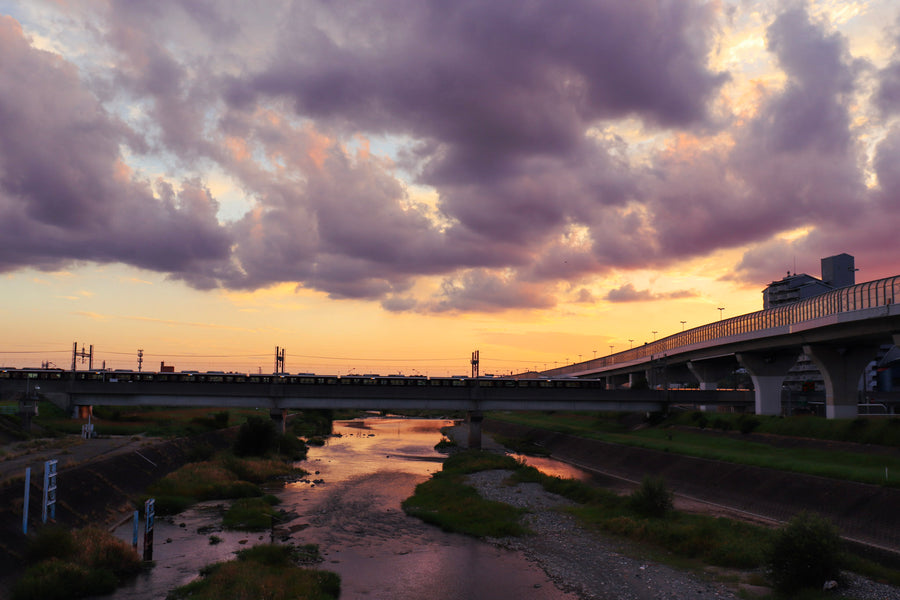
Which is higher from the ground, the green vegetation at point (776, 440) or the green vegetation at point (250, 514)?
the green vegetation at point (776, 440)

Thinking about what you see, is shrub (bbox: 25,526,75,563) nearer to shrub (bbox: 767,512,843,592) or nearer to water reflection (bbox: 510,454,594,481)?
shrub (bbox: 767,512,843,592)

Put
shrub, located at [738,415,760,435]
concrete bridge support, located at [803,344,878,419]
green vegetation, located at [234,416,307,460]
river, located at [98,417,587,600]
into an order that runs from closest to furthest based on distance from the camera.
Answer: river, located at [98,417,587,600], concrete bridge support, located at [803,344,878,419], shrub, located at [738,415,760,435], green vegetation, located at [234,416,307,460]

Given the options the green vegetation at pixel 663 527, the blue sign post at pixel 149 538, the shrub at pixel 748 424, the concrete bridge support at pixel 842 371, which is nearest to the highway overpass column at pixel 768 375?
the shrub at pixel 748 424

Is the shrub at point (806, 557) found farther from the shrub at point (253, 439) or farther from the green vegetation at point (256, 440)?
the shrub at point (253, 439)

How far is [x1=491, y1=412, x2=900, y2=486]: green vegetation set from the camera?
48.3m

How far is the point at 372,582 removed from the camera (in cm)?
3164

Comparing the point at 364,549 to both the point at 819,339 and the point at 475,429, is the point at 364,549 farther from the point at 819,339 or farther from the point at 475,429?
the point at 819,339

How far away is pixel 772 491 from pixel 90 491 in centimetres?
5343

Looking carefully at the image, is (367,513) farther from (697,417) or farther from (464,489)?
(697,417)

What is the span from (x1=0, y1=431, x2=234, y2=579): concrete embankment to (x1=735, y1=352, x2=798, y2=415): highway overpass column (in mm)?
79385

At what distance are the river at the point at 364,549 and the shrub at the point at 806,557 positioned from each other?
9980 millimetres

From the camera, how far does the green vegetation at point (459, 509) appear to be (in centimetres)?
4377

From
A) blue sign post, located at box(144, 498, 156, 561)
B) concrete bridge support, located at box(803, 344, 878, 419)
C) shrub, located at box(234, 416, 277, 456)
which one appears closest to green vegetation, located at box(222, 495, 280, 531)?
blue sign post, located at box(144, 498, 156, 561)

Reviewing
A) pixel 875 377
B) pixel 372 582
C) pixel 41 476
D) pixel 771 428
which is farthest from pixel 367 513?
pixel 875 377
